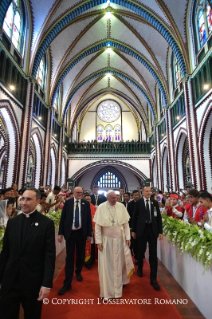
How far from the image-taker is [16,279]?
78.2 inches

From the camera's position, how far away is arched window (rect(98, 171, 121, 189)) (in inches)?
971

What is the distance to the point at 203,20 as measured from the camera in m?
11.1

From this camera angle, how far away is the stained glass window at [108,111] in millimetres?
26922

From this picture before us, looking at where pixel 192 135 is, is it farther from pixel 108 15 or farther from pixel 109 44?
pixel 109 44

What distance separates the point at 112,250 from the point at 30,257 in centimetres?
187

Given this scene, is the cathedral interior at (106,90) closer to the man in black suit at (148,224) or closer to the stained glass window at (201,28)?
the stained glass window at (201,28)

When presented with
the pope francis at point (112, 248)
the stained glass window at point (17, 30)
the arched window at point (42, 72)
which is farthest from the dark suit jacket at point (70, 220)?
the arched window at point (42, 72)

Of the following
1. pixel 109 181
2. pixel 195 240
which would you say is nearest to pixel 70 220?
pixel 195 240

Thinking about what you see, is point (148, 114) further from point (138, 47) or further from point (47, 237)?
point (47, 237)

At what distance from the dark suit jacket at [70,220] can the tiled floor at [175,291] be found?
1333 mm

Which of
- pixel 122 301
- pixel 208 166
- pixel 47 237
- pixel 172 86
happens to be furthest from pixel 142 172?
pixel 47 237

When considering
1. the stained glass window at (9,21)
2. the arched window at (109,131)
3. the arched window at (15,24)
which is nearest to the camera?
the stained glass window at (9,21)

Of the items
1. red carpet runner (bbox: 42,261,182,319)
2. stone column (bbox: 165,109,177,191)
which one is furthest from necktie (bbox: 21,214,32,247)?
stone column (bbox: 165,109,177,191)

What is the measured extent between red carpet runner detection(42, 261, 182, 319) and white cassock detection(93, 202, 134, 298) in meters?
0.21
